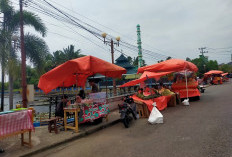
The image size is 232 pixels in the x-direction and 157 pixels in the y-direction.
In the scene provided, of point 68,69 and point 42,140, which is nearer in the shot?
point 42,140

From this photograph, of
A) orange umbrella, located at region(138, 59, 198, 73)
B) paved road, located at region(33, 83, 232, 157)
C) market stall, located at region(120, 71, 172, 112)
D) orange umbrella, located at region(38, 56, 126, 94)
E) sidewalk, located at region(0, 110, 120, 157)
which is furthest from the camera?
orange umbrella, located at region(138, 59, 198, 73)

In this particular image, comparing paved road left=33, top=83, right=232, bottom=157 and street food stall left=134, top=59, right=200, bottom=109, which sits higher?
street food stall left=134, top=59, right=200, bottom=109

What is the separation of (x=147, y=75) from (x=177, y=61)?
2905 mm

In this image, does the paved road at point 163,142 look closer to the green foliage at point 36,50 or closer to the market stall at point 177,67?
the market stall at point 177,67

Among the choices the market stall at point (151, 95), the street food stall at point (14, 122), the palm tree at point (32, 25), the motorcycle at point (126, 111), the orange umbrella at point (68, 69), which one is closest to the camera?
the street food stall at point (14, 122)

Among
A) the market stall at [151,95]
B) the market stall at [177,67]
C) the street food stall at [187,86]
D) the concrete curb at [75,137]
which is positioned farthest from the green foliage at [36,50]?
the street food stall at [187,86]

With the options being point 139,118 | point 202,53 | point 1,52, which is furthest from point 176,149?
point 202,53

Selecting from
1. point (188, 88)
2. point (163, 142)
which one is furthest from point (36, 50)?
point (188, 88)

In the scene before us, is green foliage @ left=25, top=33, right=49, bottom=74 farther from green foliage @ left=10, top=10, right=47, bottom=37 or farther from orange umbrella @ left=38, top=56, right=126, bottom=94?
orange umbrella @ left=38, top=56, right=126, bottom=94

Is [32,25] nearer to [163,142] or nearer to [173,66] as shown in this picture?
[173,66]

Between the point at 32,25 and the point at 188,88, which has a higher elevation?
the point at 32,25

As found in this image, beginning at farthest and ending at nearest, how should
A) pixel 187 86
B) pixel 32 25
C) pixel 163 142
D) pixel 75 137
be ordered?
pixel 32 25, pixel 187 86, pixel 75 137, pixel 163 142

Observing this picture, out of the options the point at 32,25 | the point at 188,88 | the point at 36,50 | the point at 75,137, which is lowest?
the point at 75,137

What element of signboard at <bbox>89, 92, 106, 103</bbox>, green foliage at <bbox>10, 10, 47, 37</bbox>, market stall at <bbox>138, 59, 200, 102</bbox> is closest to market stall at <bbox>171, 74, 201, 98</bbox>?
market stall at <bbox>138, 59, 200, 102</bbox>
